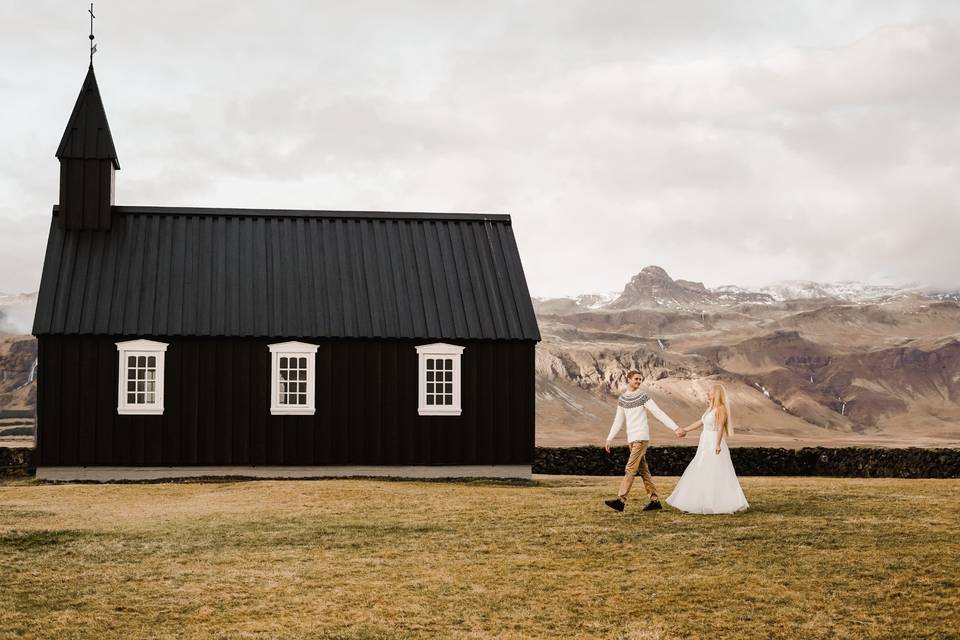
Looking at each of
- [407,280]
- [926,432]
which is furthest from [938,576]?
[926,432]

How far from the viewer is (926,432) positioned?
115688 millimetres

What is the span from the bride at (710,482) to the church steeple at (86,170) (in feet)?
63.7

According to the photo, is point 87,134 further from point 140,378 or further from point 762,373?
point 762,373

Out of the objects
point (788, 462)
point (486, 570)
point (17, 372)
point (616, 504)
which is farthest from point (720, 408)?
point (17, 372)

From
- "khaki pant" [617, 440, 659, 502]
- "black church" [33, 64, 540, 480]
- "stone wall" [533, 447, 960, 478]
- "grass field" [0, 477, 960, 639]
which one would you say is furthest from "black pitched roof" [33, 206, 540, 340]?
"khaki pant" [617, 440, 659, 502]

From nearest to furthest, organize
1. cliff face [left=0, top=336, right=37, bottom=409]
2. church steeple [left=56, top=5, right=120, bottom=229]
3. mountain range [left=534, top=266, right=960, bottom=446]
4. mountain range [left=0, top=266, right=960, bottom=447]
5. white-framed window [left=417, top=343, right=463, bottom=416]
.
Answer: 1. white-framed window [left=417, top=343, right=463, bottom=416]
2. church steeple [left=56, top=5, right=120, bottom=229]
3. mountain range [left=0, top=266, right=960, bottom=447]
4. mountain range [left=534, top=266, right=960, bottom=446]
5. cliff face [left=0, top=336, right=37, bottom=409]

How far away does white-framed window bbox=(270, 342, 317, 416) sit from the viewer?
89.7 ft

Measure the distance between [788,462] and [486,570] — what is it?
22.3 metres

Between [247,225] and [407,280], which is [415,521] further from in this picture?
[247,225]

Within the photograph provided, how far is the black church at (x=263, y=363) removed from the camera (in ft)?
88.6

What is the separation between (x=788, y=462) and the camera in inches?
1326

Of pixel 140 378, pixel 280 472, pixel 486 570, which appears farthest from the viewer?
pixel 280 472

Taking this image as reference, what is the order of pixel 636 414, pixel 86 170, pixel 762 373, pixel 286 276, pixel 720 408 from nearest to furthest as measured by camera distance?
pixel 720 408
pixel 636 414
pixel 286 276
pixel 86 170
pixel 762 373

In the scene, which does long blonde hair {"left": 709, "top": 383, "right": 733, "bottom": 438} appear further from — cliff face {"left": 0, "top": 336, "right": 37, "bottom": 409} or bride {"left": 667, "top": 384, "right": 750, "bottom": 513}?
cliff face {"left": 0, "top": 336, "right": 37, "bottom": 409}
